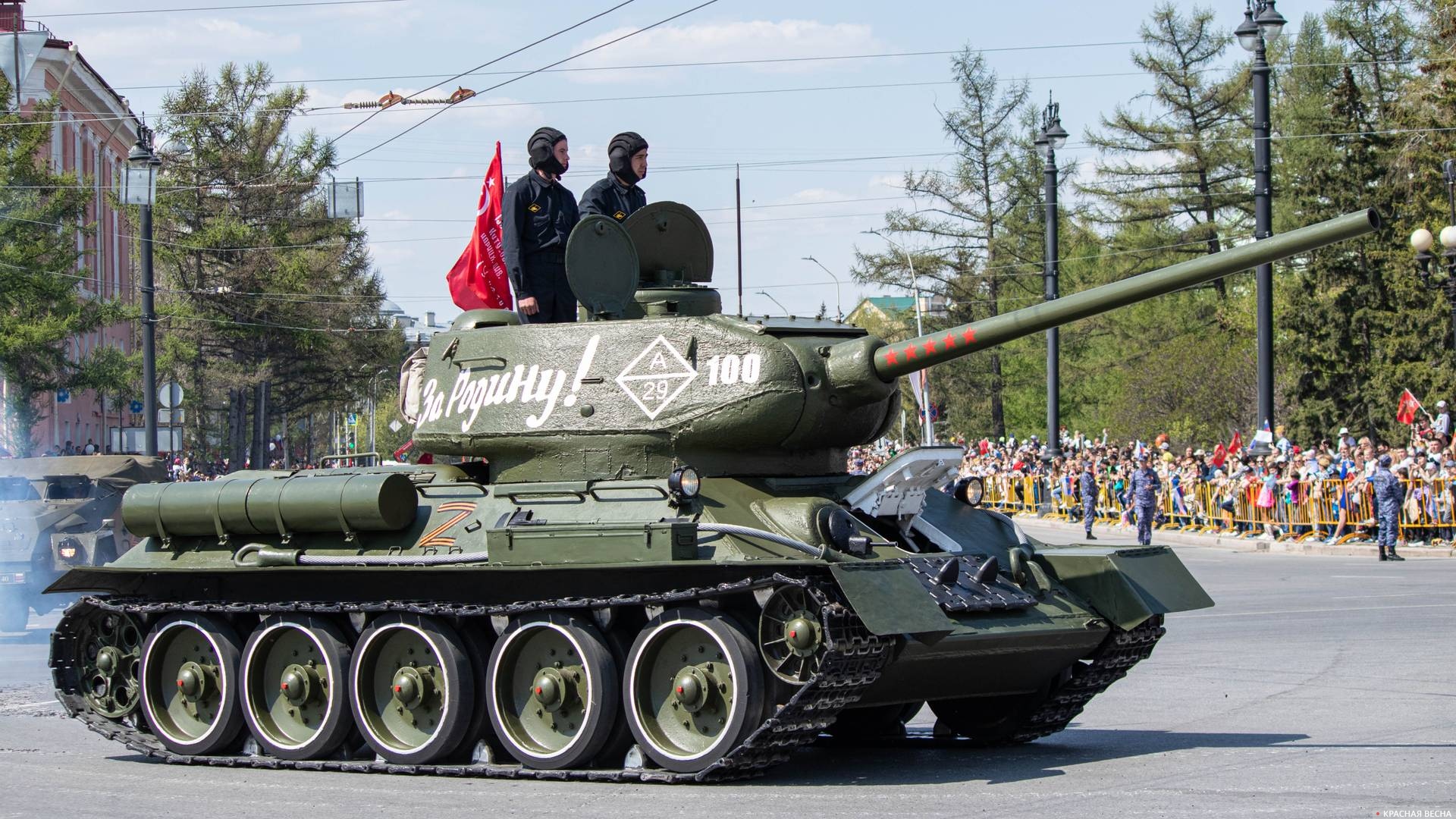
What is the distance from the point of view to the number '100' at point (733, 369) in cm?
1160

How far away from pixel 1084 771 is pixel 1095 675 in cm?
131

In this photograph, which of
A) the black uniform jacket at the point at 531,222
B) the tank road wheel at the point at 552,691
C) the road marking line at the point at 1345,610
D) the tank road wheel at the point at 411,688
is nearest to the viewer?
the tank road wheel at the point at 552,691

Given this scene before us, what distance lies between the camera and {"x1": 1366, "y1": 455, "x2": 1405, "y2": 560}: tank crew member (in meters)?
26.5

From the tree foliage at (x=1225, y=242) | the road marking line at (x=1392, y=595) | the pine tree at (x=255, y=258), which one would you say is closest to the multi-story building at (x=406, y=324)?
the pine tree at (x=255, y=258)

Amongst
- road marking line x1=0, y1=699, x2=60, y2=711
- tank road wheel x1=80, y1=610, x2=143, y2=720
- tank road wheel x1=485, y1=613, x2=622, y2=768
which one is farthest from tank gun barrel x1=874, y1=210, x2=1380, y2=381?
road marking line x1=0, y1=699, x2=60, y2=711

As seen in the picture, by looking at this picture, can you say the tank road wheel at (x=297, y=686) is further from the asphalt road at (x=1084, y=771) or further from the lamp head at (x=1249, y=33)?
the lamp head at (x=1249, y=33)

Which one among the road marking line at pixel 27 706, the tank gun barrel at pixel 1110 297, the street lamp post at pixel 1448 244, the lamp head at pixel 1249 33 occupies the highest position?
the lamp head at pixel 1249 33

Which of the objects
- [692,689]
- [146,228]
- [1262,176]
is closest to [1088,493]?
[1262,176]

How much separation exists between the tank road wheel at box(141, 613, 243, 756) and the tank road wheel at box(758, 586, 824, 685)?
4093mm

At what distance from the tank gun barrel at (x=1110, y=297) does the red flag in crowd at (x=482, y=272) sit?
468 centimetres

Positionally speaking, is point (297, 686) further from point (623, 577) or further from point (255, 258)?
point (255, 258)

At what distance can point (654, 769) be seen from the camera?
418 inches

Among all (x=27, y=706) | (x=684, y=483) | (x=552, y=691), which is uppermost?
(x=684, y=483)

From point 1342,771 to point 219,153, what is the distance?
4589 cm
